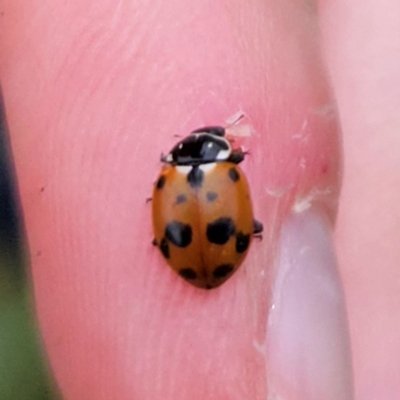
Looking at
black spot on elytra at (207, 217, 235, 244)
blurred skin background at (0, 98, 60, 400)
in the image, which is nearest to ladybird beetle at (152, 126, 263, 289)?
black spot on elytra at (207, 217, 235, 244)

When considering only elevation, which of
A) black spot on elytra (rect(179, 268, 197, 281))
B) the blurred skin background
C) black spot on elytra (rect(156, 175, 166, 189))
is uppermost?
black spot on elytra (rect(156, 175, 166, 189))

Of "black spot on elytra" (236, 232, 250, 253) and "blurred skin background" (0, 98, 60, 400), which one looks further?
"blurred skin background" (0, 98, 60, 400)

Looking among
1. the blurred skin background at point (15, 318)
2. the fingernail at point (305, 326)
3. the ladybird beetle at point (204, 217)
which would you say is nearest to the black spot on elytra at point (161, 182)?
the ladybird beetle at point (204, 217)

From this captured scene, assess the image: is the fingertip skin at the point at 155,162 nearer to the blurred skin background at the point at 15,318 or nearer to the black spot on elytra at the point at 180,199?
the black spot on elytra at the point at 180,199

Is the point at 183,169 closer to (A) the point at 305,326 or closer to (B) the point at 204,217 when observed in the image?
(B) the point at 204,217

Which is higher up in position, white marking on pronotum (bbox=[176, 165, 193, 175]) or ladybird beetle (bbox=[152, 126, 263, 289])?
white marking on pronotum (bbox=[176, 165, 193, 175])

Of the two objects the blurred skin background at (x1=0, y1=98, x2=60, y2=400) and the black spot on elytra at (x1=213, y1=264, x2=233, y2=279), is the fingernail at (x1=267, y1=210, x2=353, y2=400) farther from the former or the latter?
the blurred skin background at (x1=0, y1=98, x2=60, y2=400)

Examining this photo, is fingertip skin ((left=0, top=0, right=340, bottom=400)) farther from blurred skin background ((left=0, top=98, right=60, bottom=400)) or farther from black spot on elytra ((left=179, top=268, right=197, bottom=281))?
blurred skin background ((left=0, top=98, right=60, bottom=400))
